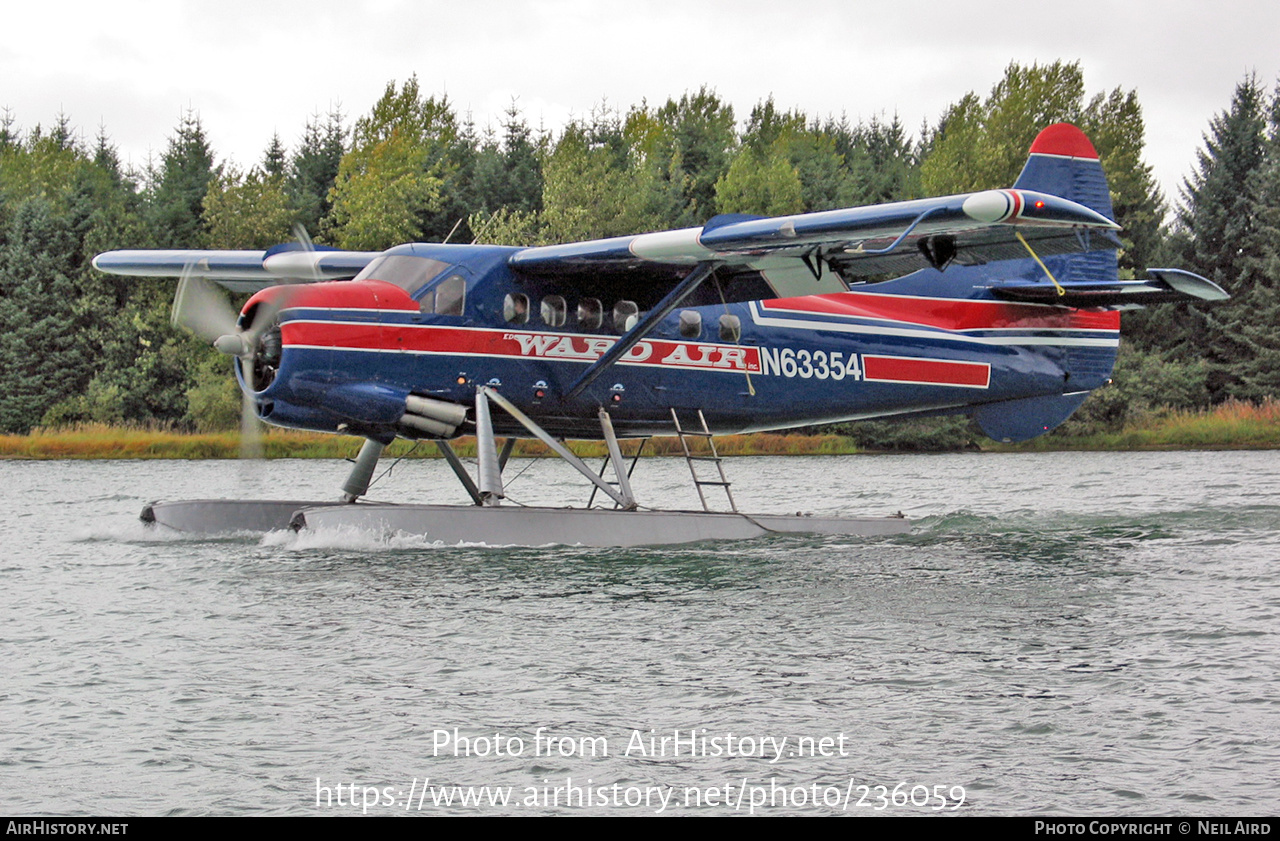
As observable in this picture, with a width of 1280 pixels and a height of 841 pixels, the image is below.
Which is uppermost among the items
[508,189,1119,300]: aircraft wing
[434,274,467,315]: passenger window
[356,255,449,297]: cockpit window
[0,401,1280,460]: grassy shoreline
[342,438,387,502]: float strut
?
[508,189,1119,300]: aircraft wing

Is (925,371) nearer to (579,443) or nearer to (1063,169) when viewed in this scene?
(1063,169)

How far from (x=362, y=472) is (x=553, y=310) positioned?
3.07 m

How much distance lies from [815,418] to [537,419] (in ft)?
12.1

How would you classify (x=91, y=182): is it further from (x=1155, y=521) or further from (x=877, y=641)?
(x=877, y=641)

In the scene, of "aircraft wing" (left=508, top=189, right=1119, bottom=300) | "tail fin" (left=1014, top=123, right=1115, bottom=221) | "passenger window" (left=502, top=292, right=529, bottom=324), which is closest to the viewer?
"aircraft wing" (left=508, top=189, right=1119, bottom=300)

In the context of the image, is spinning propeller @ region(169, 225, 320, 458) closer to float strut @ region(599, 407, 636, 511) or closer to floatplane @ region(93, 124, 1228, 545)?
floatplane @ region(93, 124, 1228, 545)

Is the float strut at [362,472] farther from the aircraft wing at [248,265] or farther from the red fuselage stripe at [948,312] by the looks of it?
the red fuselage stripe at [948,312]

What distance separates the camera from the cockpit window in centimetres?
1388

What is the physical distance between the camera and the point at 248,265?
56.9ft

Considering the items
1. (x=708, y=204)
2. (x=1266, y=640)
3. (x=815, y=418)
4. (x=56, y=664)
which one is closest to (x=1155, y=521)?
(x=815, y=418)

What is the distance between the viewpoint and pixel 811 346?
15.9 metres

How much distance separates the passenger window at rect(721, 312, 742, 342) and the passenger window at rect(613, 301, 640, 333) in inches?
47.3

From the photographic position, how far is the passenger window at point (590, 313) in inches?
576

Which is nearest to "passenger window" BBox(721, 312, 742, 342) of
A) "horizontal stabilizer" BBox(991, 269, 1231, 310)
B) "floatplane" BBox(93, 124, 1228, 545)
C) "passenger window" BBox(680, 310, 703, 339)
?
"floatplane" BBox(93, 124, 1228, 545)
